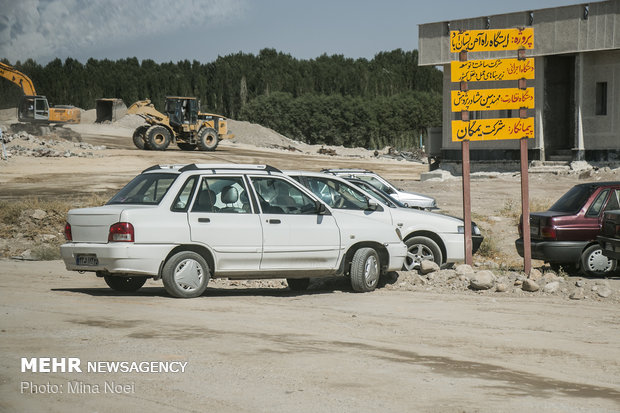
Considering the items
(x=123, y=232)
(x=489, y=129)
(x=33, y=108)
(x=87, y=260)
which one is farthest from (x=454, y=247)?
(x=33, y=108)

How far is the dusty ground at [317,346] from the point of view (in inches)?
248

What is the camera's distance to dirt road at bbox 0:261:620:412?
628 centimetres

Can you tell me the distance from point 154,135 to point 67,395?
43.9 m

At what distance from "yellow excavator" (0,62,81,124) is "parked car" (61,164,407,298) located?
42.8 m

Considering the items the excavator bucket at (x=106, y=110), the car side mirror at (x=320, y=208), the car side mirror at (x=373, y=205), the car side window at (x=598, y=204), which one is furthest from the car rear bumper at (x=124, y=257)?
the excavator bucket at (x=106, y=110)

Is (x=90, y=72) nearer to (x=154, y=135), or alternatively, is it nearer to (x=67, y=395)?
(x=154, y=135)

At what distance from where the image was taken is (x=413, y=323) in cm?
986

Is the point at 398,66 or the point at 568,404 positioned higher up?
the point at 398,66

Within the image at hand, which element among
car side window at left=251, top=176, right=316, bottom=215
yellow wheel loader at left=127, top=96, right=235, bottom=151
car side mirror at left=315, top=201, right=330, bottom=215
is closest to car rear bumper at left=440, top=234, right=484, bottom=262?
car side mirror at left=315, top=201, right=330, bottom=215

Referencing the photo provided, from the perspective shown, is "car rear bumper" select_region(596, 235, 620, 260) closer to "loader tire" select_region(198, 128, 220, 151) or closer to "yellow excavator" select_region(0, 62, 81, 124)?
"loader tire" select_region(198, 128, 220, 151)

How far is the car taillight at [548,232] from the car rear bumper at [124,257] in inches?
263

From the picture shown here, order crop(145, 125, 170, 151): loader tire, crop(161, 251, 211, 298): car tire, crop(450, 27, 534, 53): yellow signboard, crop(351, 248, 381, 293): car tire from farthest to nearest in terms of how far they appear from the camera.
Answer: crop(145, 125, 170, 151): loader tire < crop(450, 27, 534, 53): yellow signboard < crop(351, 248, 381, 293): car tire < crop(161, 251, 211, 298): car tire

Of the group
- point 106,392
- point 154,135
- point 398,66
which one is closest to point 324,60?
point 398,66

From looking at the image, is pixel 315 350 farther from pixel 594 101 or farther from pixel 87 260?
pixel 594 101
